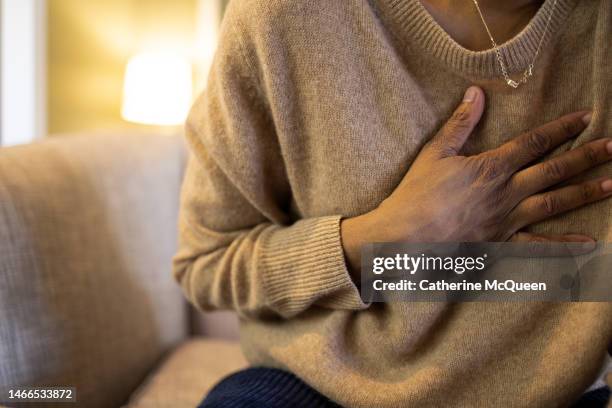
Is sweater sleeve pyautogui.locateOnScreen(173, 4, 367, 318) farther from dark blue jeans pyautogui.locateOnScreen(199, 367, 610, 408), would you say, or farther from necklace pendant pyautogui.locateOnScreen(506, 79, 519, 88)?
necklace pendant pyautogui.locateOnScreen(506, 79, 519, 88)

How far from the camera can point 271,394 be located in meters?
0.66

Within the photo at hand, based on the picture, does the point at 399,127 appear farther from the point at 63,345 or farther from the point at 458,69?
the point at 63,345

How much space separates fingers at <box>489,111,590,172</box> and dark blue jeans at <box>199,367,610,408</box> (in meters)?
0.25

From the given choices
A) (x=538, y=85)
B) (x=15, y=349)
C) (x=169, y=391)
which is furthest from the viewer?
(x=169, y=391)

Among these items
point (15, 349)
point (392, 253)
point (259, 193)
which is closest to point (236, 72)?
point (259, 193)

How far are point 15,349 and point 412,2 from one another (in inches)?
21.8

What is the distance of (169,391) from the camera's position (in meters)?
0.87

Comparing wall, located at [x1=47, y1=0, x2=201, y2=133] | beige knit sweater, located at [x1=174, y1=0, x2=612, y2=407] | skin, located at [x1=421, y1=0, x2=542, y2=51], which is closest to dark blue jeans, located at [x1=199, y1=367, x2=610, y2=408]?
beige knit sweater, located at [x1=174, y1=0, x2=612, y2=407]

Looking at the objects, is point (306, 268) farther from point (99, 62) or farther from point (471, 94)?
point (99, 62)

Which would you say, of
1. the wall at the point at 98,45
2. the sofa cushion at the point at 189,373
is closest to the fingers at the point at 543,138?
the sofa cushion at the point at 189,373

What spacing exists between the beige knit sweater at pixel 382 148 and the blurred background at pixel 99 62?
4.44ft

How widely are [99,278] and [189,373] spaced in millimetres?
194

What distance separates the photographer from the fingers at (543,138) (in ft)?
1.94

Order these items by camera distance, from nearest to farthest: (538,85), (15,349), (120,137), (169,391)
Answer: (538,85) < (15,349) < (169,391) < (120,137)
